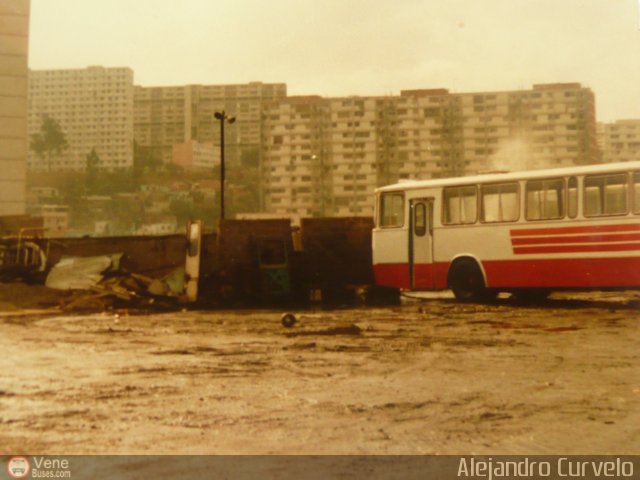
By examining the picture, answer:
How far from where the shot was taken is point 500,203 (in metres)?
14.8

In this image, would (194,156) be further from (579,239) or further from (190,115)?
(579,239)

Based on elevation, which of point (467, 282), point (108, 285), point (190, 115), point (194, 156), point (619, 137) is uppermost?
point (190, 115)

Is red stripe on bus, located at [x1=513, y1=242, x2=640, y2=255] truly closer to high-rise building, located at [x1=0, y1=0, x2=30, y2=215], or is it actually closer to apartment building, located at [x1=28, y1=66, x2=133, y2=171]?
high-rise building, located at [x1=0, y1=0, x2=30, y2=215]

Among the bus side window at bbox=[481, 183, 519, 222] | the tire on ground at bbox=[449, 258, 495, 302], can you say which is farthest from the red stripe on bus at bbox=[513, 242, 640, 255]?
the tire on ground at bbox=[449, 258, 495, 302]

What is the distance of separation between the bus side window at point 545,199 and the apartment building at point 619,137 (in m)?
118

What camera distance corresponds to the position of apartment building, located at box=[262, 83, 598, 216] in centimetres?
10512

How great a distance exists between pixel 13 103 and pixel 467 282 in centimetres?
4856

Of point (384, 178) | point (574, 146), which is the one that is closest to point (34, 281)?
point (384, 178)

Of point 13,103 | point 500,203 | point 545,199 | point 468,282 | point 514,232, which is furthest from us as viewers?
point 13,103

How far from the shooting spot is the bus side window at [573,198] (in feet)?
44.9

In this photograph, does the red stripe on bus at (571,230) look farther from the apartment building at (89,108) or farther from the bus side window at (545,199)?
the apartment building at (89,108)

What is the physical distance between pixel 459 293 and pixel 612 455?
36.0 ft

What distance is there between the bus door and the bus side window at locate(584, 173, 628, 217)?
3.65 meters

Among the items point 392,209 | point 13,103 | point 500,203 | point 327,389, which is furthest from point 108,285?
point 13,103
